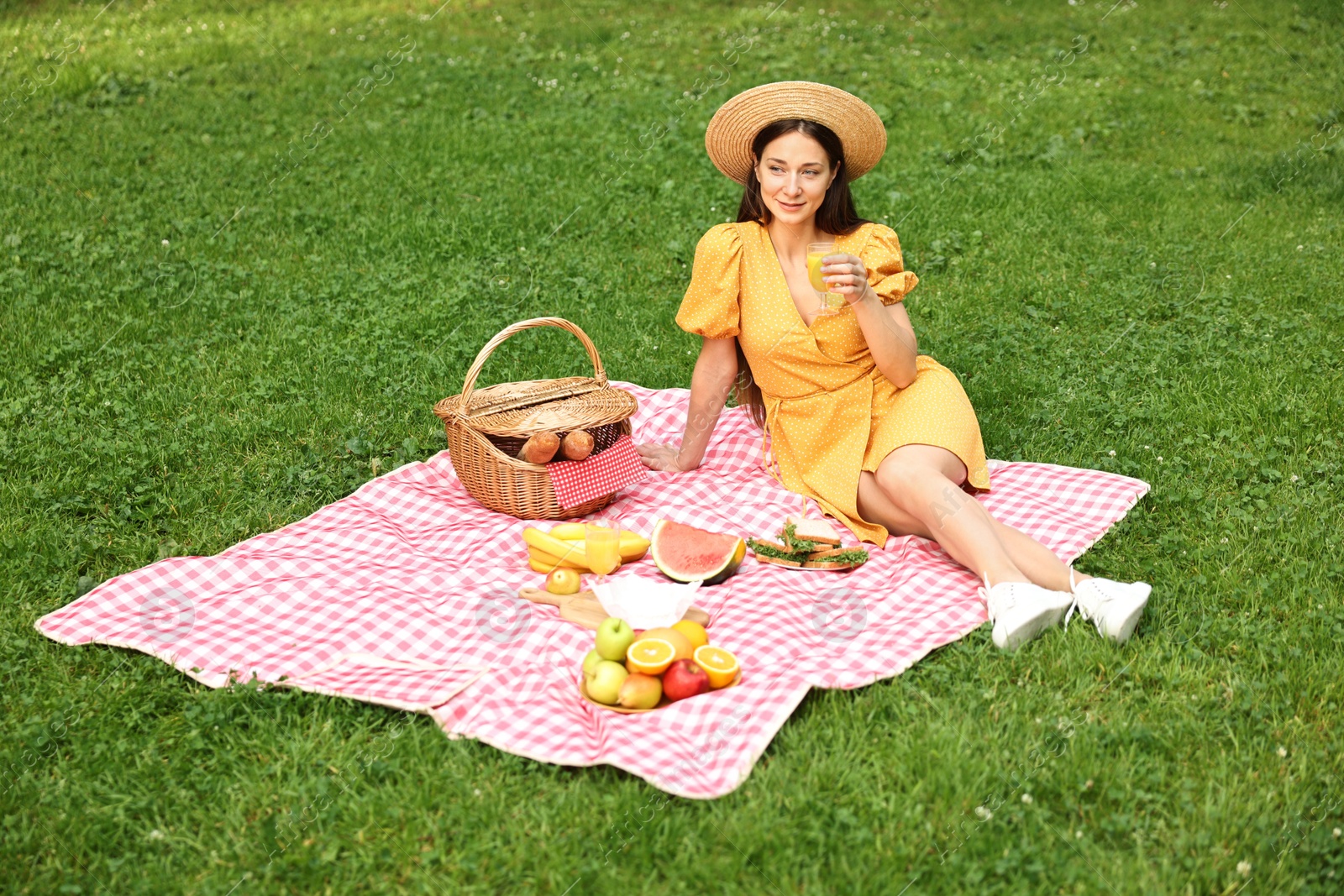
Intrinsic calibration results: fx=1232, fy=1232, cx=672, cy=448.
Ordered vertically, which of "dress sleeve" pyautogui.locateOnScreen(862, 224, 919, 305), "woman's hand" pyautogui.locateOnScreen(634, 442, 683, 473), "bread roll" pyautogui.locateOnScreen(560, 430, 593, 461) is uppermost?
"dress sleeve" pyautogui.locateOnScreen(862, 224, 919, 305)

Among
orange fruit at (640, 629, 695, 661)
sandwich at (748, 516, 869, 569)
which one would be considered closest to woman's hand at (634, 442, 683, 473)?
sandwich at (748, 516, 869, 569)

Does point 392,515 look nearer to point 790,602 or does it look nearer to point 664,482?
point 664,482

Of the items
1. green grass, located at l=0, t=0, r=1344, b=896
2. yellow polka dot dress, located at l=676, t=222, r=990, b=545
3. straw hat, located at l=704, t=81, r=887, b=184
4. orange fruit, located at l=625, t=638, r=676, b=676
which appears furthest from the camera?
yellow polka dot dress, located at l=676, t=222, r=990, b=545

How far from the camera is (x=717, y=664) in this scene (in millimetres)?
3402

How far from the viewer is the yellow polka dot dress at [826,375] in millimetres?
4430

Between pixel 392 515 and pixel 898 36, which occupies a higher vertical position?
pixel 898 36

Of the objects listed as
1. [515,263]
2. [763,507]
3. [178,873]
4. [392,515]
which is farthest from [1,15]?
[178,873]

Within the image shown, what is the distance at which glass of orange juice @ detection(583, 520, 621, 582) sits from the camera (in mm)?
4082

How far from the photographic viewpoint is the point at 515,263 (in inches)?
277

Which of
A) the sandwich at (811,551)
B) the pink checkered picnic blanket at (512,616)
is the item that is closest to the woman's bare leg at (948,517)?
the pink checkered picnic blanket at (512,616)

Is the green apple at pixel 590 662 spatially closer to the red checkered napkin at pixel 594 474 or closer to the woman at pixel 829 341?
the red checkered napkin at pixel 594 474

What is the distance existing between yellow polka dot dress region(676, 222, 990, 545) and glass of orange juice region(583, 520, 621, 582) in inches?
34.9

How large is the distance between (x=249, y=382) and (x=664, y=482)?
207 centimetres

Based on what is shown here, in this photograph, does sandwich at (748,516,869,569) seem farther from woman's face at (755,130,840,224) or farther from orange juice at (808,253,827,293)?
woman's face at (755,130,840,224)
